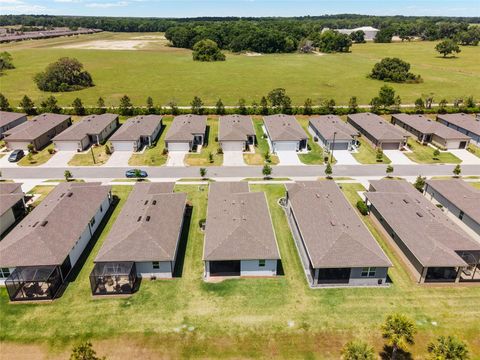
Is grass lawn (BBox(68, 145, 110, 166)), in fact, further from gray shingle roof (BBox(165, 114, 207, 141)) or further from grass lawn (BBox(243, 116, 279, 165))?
grass lawn (BBox(243, 116, 279, 165))

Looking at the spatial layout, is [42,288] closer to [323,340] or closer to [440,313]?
[323,340]

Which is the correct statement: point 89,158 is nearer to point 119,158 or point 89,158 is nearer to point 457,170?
point 119,158

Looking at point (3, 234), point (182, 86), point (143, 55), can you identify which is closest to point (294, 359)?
point (3, 234)

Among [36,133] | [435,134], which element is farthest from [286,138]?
[36,133]

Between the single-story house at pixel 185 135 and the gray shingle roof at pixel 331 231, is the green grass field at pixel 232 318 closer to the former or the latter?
the gray shingle roof at pixel 331 231

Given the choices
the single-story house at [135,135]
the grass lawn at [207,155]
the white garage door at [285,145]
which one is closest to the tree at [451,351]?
the grass lawn at [207,155]

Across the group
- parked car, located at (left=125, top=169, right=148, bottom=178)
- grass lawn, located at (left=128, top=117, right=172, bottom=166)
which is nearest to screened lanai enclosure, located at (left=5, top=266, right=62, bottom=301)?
parked car, located at (left=125, top=169, right=148, bottom=178)

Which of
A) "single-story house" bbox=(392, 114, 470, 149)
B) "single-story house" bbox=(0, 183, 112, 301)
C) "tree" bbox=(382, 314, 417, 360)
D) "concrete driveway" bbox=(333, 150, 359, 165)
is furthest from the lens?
"single-story house" bbox=(392, 114, 470, 149)
